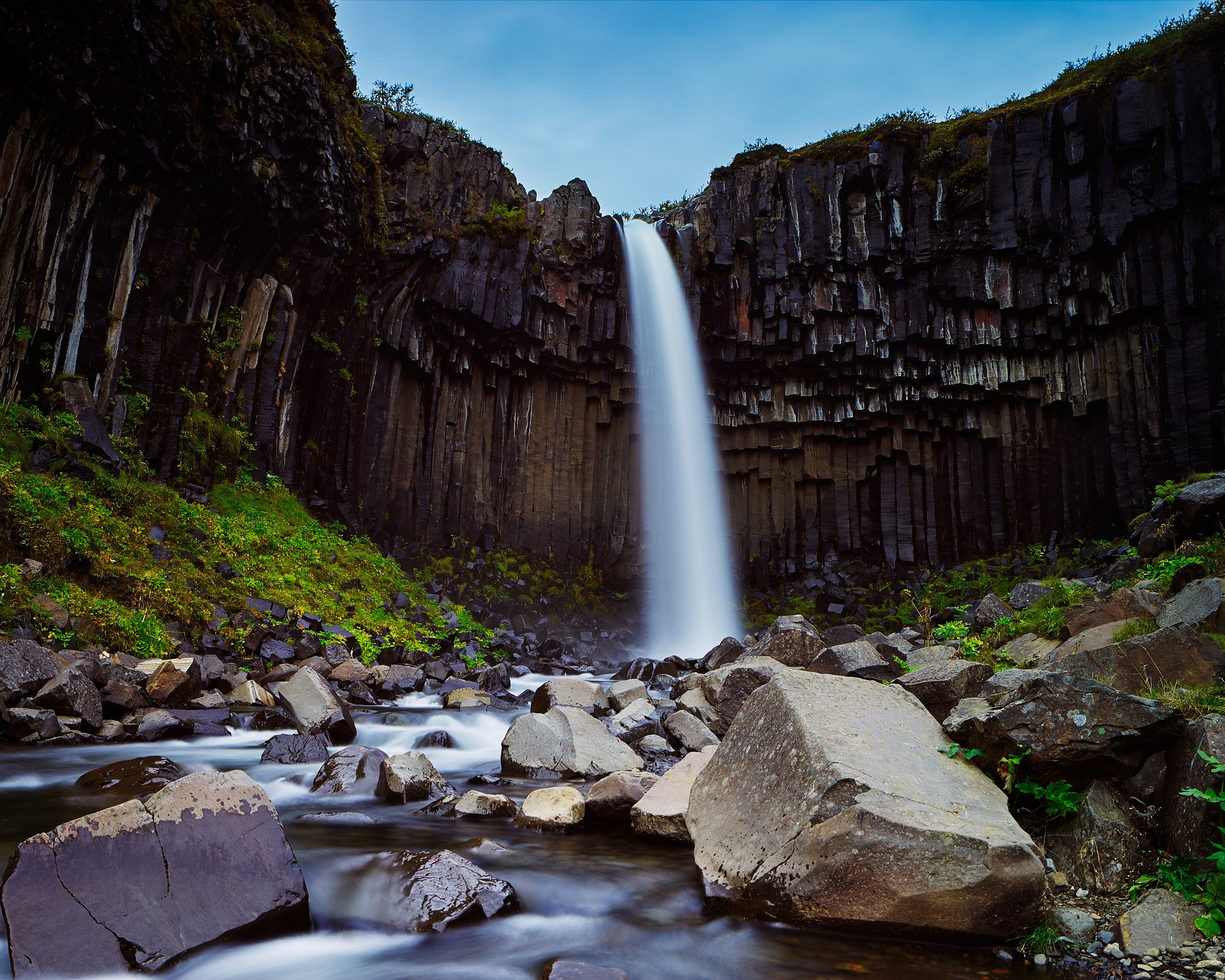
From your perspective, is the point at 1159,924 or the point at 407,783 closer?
the point at 1159,924

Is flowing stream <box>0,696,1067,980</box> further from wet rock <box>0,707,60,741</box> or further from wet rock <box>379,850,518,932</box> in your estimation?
wet rock <box>0,707,60,741</box>

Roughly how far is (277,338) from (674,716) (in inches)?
583

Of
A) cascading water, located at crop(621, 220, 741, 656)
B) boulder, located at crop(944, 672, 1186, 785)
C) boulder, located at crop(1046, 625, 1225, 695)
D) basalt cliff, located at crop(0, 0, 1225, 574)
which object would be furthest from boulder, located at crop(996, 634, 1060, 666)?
cascading water, located at crop(621, 220, 741, 656)

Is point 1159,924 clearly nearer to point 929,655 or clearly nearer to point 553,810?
point 553,810

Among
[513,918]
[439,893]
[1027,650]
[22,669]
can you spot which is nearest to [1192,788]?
[513,918]

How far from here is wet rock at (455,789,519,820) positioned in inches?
221

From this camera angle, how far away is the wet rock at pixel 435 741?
8.24 m

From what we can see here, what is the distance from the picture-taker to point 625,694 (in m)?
10.5

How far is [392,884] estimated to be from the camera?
4004mm

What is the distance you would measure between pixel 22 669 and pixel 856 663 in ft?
31.5

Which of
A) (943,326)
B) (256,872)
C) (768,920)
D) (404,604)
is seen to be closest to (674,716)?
(768,920)

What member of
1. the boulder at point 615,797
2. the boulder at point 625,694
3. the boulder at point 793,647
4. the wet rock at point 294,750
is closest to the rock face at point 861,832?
the boulder at point 615,797

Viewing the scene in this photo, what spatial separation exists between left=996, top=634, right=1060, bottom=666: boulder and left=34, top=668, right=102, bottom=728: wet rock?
9519mm

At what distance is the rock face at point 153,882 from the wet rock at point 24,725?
4.61 metres
